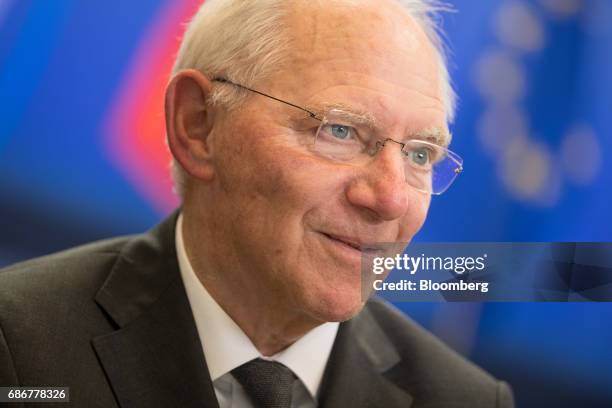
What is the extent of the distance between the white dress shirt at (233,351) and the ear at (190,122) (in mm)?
250

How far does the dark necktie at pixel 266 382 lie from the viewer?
168 centimetres

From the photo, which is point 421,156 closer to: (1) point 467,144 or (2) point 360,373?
(1) point 467,144

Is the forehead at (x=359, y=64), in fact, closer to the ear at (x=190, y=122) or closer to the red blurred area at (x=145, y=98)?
the ear at (x=190, y=122)

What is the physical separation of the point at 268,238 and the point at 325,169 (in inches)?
8.1

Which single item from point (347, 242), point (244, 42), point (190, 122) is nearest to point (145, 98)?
point (190, 122)

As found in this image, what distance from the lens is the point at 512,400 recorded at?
1.95m

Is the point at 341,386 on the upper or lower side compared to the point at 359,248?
lower

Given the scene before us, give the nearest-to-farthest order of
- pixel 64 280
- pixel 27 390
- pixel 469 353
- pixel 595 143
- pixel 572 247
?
1. pixel 27 390
2. pixel 572 247
3. pixel 64 280
4. pixel 595 143
5. pixel 469 353

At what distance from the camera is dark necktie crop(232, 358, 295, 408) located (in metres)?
1.68

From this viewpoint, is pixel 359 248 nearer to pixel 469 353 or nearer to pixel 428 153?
pixel 428 153

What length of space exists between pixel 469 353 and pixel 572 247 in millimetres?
583

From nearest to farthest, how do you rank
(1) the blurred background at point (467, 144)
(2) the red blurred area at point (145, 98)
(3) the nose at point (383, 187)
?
(3) the nose at point (383, 187) < (1) the blurred background at point (467, 144) < (2) the red blurred area at point (145, 98)

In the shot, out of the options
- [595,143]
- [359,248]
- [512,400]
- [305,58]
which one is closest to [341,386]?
[359,248]
